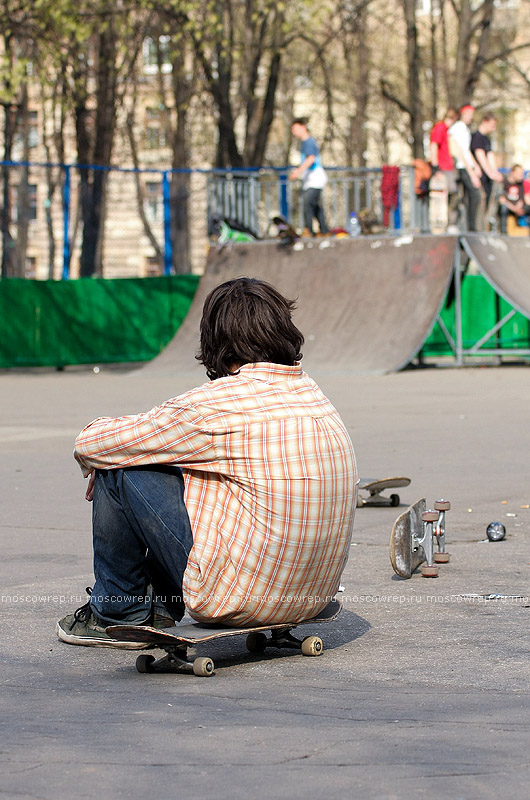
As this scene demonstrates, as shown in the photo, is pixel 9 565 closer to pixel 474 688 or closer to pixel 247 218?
pixel 474 688

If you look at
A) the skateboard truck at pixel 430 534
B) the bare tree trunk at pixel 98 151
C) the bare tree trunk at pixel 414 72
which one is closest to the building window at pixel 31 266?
the bare tree trunk at pixel 98 151

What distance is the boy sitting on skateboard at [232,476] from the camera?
4336 millimetres

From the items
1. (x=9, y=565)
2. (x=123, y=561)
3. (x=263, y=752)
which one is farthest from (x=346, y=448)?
(x=9, y=565)

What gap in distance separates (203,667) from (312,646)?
0.45m

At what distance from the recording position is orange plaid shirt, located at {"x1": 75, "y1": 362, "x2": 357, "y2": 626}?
4.33 meters

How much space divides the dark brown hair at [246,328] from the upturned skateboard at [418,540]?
143 cm

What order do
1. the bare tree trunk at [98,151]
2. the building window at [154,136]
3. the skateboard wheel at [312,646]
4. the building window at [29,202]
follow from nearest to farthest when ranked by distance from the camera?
the skateboard wheel at [312,646] → the building window at [29,202] → the bare tree trunk at [98,151] → the building window at [154,136]

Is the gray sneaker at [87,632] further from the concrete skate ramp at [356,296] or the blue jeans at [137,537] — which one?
the concrete skate ramp at [356,296]

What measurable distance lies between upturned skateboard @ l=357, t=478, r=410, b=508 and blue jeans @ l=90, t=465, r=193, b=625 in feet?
9.90

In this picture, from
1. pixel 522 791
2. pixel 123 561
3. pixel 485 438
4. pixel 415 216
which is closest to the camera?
pixel 522 791

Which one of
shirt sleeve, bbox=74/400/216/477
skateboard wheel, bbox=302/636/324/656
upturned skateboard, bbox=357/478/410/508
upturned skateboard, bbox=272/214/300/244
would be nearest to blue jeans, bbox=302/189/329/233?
upturned skateboard, bbox=272/214/300/244

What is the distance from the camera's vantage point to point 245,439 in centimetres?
436

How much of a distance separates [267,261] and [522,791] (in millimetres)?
18114

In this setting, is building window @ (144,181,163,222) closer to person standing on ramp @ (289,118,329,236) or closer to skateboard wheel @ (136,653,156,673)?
person standing on ramp @ (289,118,329,236)
